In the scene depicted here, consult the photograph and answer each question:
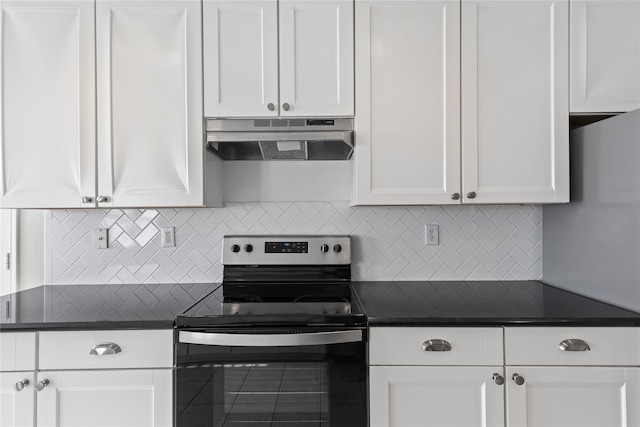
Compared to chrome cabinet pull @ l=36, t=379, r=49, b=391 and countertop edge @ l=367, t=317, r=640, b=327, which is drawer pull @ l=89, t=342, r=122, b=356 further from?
countertop edge @ l=367, t=317, r=640, b=327

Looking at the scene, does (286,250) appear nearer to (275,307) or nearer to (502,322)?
(275,307)

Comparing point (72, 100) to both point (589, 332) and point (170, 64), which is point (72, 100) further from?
point (589, 332)

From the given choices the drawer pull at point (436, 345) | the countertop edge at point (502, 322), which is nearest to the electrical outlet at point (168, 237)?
Answer: the countertop edge at point (502, 322)

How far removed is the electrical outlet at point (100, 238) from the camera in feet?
6.96

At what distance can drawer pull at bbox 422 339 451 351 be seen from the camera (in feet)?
4.73

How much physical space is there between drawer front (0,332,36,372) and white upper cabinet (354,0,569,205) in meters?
1.39

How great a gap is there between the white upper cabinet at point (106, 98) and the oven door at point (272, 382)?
0.70 m

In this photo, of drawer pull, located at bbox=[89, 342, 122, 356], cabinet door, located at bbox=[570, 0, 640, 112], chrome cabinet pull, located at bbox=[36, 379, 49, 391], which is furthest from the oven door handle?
cabinet door, located at bbox=[570, 0, 640, 112]

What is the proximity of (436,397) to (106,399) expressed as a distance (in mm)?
1178

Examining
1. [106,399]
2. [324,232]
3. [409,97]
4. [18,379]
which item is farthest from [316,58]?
[18,379]

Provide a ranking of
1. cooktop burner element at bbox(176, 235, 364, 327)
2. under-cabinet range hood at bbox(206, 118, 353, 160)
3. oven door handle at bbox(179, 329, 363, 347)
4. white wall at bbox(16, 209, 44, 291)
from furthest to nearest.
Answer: white wall at bbox(16, 209, 44, 291) → cooktop burner element at bbox(176, 235, 364, 327) → under-cabinet range hood at bbox(206, 118, 353, 160) → oven door handle at bbox(179, 329, 363, 347)

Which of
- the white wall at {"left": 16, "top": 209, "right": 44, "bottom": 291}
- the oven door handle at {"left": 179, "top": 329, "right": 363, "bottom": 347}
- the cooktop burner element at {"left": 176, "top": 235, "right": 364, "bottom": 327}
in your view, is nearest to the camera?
the oven door handle at {"left": 179, "top": 329, "right": 363, "bottom": 347}

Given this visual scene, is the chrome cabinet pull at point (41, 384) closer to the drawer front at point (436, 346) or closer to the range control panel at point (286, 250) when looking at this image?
the range control panel at point (286, 250)

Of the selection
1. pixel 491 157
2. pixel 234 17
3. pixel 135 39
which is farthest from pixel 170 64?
pixel 491 157
